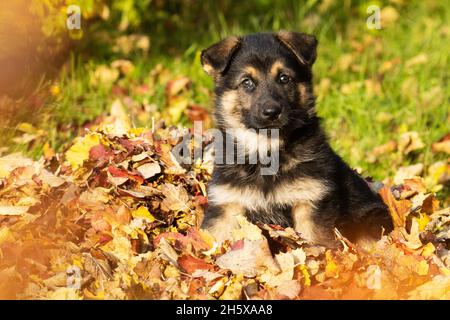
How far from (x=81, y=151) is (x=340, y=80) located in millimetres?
3658

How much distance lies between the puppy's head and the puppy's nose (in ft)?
0.15

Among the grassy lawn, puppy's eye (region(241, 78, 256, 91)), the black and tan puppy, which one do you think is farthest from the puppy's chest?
the grassy lawn

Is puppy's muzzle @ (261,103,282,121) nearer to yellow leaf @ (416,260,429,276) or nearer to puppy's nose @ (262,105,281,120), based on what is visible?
puppy's nose @ (262,105,281,120)

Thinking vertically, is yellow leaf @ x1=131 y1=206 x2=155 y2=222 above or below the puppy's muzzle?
below

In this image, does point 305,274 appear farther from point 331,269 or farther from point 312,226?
point 312,226

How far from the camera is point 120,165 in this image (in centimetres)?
468

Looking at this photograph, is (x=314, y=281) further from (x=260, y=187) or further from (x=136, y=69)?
(x=136, y=69)

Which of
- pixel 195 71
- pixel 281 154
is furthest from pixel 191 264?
pixel 195 71

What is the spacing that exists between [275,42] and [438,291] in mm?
1732

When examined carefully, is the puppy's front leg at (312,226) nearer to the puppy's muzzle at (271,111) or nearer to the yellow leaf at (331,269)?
the yellow leaf at (331,269)

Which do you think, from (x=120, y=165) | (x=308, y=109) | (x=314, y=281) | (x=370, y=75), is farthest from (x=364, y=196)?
(x=370, y=75)

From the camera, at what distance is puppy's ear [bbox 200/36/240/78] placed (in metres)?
4.54

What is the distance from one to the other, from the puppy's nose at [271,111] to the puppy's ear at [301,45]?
39 centimetres

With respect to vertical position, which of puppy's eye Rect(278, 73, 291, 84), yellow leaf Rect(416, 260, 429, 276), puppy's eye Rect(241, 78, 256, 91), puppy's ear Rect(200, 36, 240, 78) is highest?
puppy's ear Rect(200, 36, 240, 78)
